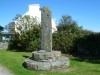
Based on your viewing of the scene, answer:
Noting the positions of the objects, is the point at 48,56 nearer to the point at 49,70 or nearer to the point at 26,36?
the point at 49,70

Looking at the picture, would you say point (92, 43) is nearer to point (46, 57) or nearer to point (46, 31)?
point (46, 31)

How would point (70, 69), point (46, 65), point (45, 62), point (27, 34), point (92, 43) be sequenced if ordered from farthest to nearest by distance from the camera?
1. point (27, 34)
2. point (92, 43)
3. point (45, 62)
4. point (70, 69)
5. point (46, 65)

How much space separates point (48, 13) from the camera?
38.9 ft

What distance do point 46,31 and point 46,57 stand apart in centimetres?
202

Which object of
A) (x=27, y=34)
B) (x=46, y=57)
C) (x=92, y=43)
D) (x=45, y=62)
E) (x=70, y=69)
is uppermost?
(x=27, y=34)

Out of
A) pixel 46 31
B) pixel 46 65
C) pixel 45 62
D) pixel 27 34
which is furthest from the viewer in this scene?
pixel 27 34

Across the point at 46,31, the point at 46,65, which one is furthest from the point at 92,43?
the point at 46,65

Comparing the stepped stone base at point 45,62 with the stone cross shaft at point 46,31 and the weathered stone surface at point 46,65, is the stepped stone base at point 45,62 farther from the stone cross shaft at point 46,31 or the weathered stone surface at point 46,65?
the stone cross shaft at point 46,31

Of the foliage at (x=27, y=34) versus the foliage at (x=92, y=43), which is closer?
the foliage at (x=92, y=43)

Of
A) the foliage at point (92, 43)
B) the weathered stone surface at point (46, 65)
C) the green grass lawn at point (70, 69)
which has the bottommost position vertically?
the green grass lawn at point (70, 69)

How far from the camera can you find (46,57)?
1055 centimetres

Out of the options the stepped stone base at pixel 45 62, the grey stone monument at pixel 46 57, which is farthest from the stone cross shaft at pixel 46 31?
the stepped stone base at pixel 45 62

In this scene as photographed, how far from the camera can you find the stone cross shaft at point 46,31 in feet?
38.4

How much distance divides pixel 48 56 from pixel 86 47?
856 cm
